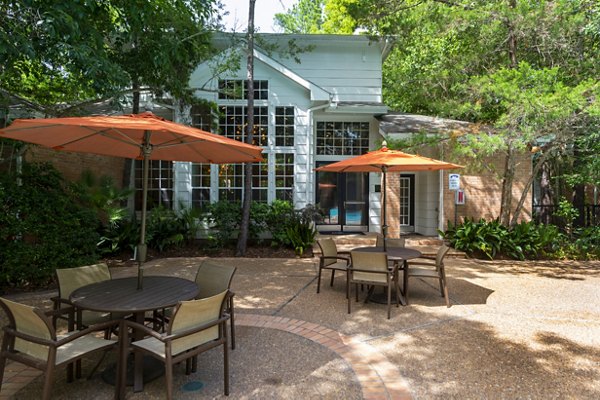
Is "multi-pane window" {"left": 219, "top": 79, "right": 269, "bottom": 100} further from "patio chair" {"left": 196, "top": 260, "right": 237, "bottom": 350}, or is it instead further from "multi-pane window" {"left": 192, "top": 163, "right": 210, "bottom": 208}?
"patio chair" {"left": 196, "top": 260, "right": 237, "bottom": 350}

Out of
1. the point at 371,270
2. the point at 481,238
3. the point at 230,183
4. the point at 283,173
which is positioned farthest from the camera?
the point at 283,173

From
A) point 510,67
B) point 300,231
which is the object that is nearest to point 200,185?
point 300,231

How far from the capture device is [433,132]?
34.8ft

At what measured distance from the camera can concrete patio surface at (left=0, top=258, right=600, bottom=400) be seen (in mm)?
3348

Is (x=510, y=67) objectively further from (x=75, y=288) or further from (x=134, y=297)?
(x=75, y=288)

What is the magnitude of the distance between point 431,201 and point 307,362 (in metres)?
10.1

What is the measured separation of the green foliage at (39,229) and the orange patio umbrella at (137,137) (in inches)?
106

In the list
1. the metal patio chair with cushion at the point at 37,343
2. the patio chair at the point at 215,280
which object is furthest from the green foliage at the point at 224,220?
the metal patio chair with cushion at the point at 37,343

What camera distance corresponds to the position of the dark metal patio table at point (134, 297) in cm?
320

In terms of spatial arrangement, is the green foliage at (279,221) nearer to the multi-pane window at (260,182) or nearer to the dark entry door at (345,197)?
the multi-pane window at (260,182)

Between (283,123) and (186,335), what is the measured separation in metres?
9.87

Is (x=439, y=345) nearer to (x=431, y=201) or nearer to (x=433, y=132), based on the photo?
(x=433, y=132)

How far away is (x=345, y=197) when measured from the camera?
13.4 metres

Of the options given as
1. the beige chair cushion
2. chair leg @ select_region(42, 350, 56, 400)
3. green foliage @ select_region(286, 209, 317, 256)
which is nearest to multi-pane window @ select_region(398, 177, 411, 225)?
green foliage @ select_region(286, 209, 317, 256)
